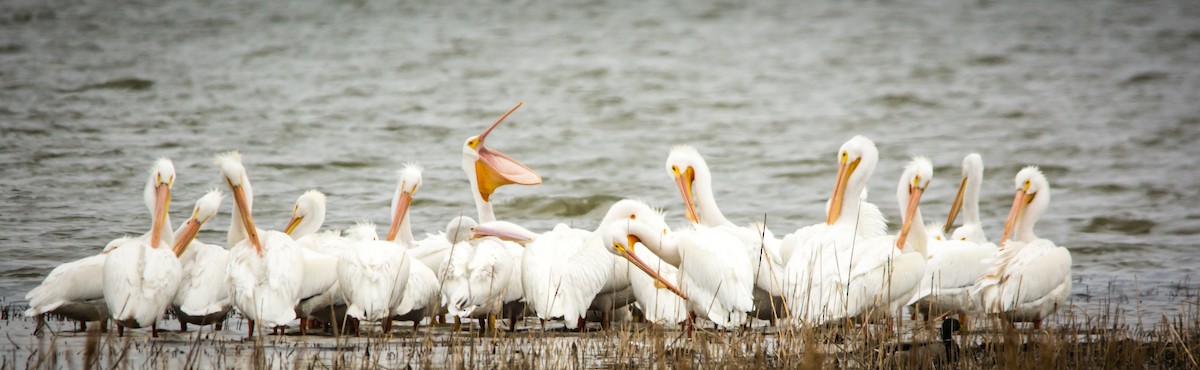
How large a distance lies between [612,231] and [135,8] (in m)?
28.8

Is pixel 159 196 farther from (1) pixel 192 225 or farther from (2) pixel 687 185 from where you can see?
(2) pixel 687 185

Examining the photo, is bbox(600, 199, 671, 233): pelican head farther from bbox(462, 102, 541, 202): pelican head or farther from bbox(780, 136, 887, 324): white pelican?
bbox(462, 102, 541, 202): pelican head

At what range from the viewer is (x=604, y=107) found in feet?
74.8

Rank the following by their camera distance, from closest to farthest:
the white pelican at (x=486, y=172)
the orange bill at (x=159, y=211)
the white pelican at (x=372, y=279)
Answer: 1. the white pelican at (x=372, y=279)
2. the orange bill at (x=159, y=211)
3. the white pelican at (x=486, y=172)

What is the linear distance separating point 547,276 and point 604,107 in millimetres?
16222

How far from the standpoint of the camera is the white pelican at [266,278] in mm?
6336

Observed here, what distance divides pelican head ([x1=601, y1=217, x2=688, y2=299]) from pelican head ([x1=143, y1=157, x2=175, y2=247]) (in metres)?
2.41

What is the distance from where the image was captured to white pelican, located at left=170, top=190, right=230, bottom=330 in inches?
257

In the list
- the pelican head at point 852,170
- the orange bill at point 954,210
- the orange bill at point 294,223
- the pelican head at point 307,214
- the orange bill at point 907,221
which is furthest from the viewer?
the orange bill at point 954,210

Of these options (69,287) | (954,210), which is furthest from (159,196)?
(954,210)

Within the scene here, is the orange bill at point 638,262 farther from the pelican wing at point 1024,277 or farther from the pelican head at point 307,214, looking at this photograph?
the pelican head at point 307,214

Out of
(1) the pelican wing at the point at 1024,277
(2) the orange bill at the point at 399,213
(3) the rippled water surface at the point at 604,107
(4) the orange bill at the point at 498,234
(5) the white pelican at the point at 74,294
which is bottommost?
(5) the white pelican at the point at 74,294

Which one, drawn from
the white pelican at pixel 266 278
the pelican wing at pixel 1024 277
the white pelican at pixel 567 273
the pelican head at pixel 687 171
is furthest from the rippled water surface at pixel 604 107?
the white pelican at pixel 567 273

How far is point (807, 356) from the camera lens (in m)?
4.20
